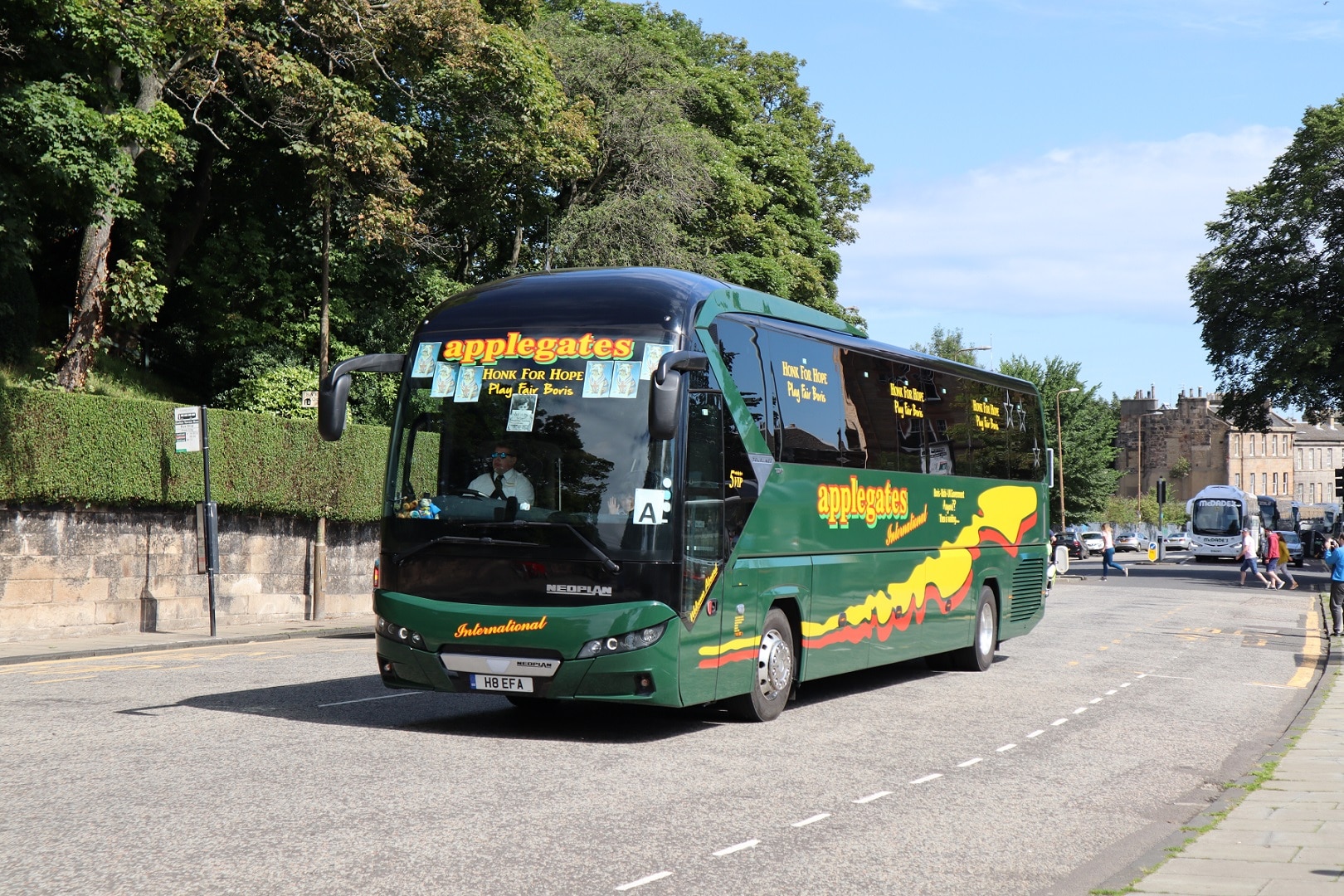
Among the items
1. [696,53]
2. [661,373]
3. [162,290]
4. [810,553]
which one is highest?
[696,53]

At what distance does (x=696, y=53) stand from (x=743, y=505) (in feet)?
155

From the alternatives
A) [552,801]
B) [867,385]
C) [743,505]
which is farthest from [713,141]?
[552,801]

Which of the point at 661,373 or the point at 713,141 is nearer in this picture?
the point at 661,373

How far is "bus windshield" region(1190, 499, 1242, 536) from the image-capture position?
73.4 meters

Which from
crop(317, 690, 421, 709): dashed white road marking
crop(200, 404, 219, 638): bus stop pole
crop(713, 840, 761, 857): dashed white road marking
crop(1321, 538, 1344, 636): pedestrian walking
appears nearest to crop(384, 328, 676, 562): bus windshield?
crop(317, 690, 421, 709): dashed white road marking

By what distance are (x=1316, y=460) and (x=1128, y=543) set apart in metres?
70.5

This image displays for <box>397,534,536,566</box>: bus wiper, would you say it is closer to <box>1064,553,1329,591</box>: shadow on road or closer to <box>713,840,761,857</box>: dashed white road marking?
<box>713,840,761,857</box>: dashed white road marking

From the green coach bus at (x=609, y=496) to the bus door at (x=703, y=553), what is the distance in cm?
2

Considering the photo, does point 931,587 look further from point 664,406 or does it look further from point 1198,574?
point 1198,574

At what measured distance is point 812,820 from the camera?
25.6ft

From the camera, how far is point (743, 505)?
37.1 ft

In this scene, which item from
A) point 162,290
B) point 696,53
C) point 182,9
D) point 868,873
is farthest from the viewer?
point 696,53

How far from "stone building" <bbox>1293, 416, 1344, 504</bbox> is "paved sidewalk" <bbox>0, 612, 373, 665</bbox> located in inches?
5689

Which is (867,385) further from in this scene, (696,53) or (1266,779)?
(696,53)
